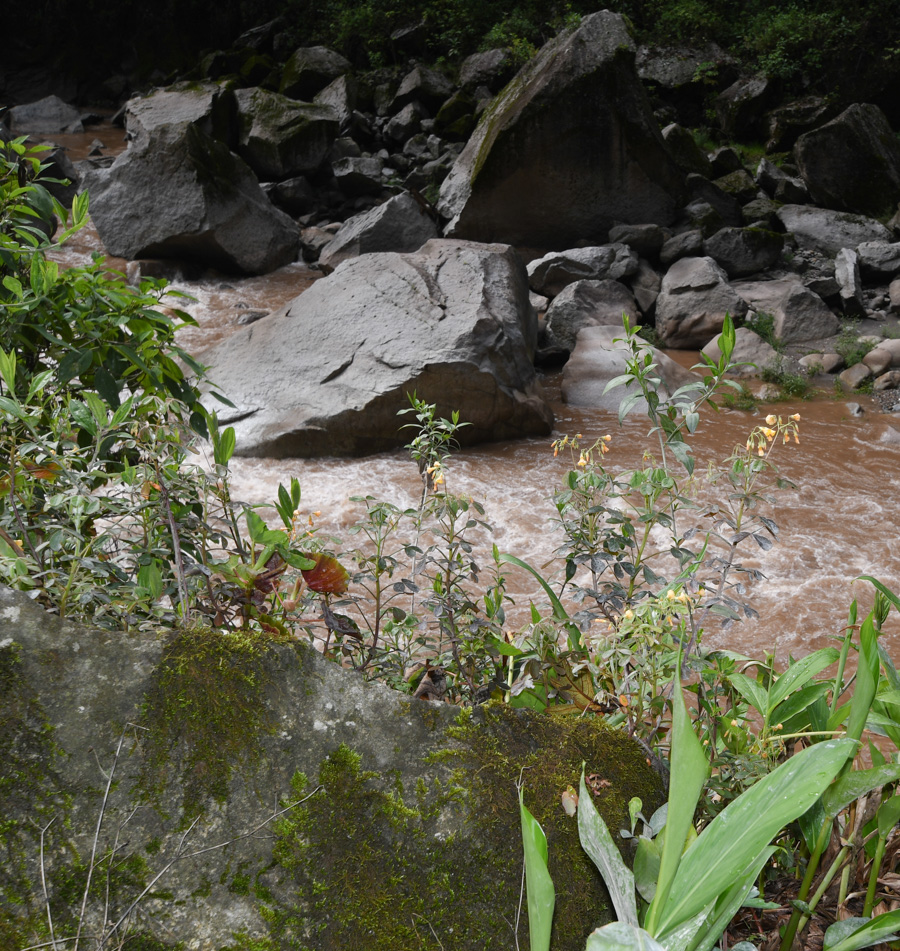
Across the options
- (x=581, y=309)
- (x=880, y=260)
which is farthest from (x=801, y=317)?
(x=581, y=309)

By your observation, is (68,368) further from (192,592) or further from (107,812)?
(107,812)

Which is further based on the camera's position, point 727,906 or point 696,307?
point 696,307

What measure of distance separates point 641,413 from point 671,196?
15.2ft

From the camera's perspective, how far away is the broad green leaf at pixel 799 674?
142 centimetres

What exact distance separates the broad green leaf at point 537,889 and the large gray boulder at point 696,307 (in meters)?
8.28

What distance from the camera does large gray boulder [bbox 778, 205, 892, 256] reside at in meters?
10.5

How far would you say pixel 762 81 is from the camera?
1377cm

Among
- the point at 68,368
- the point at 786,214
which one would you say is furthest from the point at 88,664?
the point at 786,214

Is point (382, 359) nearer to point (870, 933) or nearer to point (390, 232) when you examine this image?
point (390, 232)

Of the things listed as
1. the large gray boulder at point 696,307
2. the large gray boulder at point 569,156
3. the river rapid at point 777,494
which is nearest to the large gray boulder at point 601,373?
the river rapid at point 777,494

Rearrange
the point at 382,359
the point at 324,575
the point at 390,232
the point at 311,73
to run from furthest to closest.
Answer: the point at 311,73 < the point at 390,232 < the point at 382,359 < the point at 324,575

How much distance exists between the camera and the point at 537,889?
3.22 ft

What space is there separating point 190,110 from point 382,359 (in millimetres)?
7581

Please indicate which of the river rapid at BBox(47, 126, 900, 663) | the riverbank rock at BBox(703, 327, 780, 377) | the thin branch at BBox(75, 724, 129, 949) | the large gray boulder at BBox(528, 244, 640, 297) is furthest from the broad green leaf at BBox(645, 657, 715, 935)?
the large gray boulder at BBox(528, 244, 640, 297)
